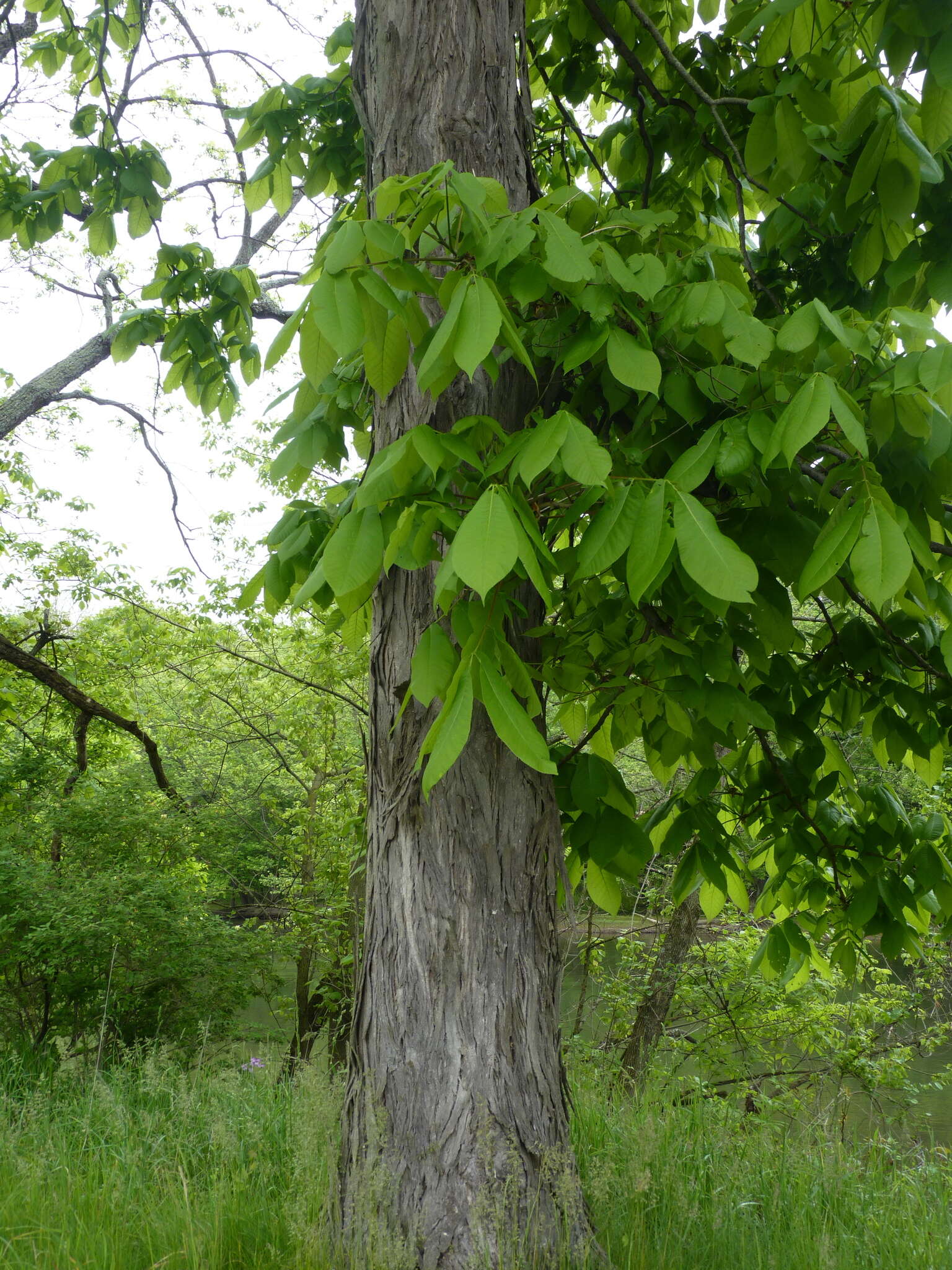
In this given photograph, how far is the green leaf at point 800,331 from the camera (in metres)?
1.27

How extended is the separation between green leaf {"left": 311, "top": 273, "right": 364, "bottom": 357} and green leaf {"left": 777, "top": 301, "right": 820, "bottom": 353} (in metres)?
0.60

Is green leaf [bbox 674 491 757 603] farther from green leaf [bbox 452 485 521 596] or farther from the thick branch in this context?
the thick branch

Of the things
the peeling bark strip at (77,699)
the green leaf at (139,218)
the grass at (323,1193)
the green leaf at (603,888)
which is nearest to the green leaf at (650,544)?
the green leaf at (603,888)

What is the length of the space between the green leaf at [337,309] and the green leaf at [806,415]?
0.59m

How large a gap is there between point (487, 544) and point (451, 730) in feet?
0.80

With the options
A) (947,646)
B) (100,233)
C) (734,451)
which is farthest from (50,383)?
(947,646)

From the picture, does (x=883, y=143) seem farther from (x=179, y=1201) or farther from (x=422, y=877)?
(x=179, y=1201)

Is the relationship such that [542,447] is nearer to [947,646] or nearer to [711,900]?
[947,646]

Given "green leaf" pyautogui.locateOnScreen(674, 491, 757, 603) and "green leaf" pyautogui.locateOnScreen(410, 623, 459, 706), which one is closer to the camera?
"green leaf" pyautogui.locateOnScreen(674, 491, 757, 603)

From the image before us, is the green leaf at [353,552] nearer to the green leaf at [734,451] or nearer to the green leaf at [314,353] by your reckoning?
the green leaf at [314,353]

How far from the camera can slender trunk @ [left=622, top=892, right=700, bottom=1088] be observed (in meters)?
5.69

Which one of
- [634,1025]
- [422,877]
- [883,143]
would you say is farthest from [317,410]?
[634,1025]

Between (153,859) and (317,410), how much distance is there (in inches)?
206

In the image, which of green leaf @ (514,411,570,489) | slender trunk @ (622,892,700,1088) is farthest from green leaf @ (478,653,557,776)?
slender trunk @ (622,892,700,1088)
